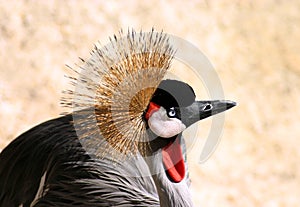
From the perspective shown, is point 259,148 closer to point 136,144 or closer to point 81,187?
point 81,187

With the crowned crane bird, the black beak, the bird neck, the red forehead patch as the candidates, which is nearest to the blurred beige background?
the crowned crane bird

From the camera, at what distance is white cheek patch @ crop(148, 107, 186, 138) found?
1919mm

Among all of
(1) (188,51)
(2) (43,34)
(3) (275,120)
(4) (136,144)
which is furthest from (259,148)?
(4) (136,144)

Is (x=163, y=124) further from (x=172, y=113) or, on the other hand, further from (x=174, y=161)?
(x=174, y=161)

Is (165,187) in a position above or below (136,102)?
below

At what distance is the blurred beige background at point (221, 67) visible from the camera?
10.0ft

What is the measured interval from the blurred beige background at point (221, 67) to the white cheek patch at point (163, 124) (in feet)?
3.26

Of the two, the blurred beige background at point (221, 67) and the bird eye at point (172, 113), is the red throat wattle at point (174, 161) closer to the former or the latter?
the bird eye at point (172, 113)

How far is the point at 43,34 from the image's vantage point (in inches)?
133

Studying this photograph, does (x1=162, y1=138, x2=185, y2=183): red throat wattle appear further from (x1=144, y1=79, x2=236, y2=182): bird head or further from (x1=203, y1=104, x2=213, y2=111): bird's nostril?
(x1=203, y1=104, x2=213, y2=111): bird's nostril

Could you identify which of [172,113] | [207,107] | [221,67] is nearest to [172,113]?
[172,113]

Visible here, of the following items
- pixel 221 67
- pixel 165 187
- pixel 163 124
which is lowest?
pixel 165 187

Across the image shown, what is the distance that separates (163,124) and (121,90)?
4.9 inches

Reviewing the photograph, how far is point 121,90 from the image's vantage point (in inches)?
76.2
